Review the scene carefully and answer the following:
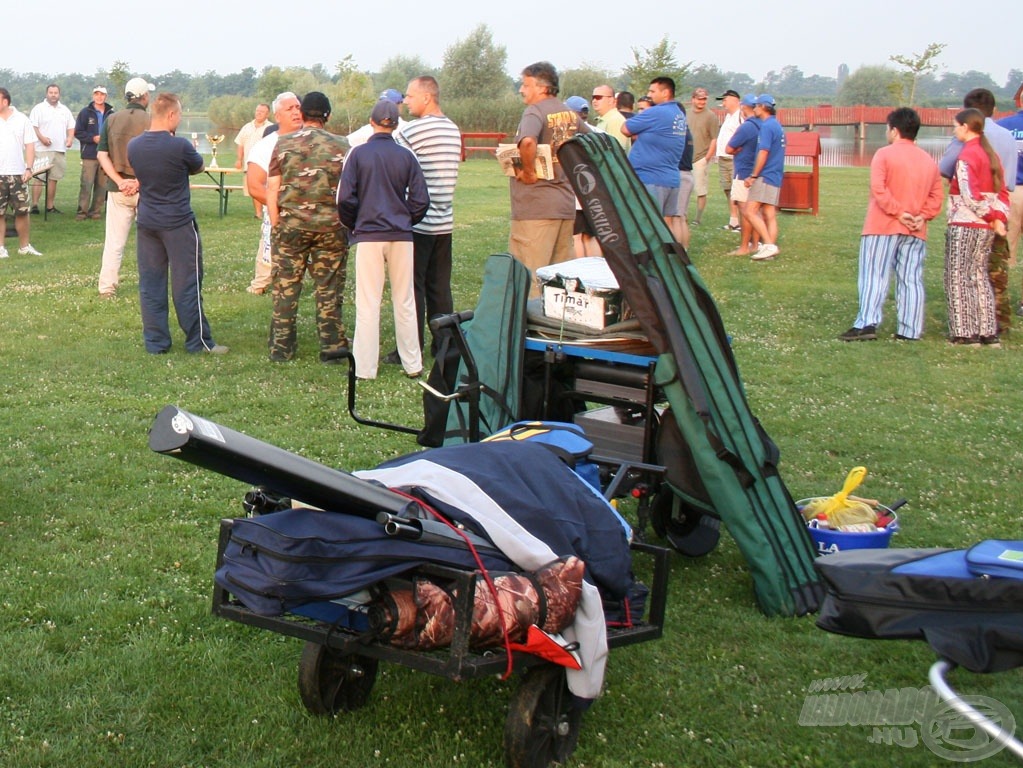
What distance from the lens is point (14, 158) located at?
15.6 metres

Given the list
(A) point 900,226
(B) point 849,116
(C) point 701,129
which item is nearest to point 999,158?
(A) point 900,226

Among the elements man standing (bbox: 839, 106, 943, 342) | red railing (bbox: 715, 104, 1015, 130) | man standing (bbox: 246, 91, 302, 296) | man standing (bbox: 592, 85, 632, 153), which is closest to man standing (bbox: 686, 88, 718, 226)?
man standing (bbox: 592, 85, 632, 153)

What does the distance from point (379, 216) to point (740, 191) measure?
26.5 ft

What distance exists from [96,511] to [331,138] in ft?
13.8

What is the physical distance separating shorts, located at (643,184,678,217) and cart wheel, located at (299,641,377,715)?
1018 centimetres

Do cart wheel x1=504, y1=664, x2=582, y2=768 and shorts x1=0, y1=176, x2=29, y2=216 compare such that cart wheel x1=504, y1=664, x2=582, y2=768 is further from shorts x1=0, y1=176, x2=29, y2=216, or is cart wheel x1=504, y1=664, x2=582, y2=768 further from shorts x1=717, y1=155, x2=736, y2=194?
shorts x1=717, y1=155, x2=736, y2=194

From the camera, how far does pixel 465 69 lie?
70.2 meters

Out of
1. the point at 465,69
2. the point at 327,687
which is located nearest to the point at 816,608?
the point at 327,687

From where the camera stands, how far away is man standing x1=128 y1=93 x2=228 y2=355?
984 cm

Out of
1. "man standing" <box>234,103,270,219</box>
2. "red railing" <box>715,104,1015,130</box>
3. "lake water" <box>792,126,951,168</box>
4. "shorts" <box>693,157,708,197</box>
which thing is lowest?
"shorts" <box>693,157,708,197</box>

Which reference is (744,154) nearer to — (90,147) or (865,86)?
(90,147)

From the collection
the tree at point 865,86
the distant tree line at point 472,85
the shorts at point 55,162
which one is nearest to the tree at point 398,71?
the distant tree line at point 472,85

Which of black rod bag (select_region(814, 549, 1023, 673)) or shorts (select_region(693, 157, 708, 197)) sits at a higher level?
shorts (select_region(693, 157, 708, 197))

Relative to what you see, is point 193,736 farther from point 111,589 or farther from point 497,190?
point 497,190
